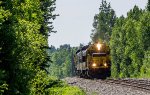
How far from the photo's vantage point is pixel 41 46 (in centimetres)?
2184

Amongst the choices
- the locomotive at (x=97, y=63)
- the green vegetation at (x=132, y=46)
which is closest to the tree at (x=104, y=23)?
Answer: the green vegetation at (x=132, y=46)

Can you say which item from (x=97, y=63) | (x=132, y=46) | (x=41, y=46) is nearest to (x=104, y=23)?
(x=132, y=46)

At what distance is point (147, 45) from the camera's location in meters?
75.8

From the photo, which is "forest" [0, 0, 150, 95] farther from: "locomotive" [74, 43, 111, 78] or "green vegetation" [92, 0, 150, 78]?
"locomotive" [74, 43, 111, 78]

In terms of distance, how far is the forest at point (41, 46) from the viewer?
12016mm

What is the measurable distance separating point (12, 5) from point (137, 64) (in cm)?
6414

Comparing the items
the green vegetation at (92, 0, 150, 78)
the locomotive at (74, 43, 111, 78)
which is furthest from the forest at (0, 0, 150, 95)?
the locomotive at (74, 43, 111, 78)

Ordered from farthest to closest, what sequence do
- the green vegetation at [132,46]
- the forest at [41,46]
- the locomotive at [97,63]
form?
the green vegetation at [132,46], the locomotive at [97,63], the forest at [41,46]

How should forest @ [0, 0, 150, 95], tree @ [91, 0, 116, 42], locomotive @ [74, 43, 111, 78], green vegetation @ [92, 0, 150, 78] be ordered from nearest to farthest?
forest @ [0, 0, 150, 95]
locomotive @ [74, 43, 111, 78]
green vegetation @ [92, 0, 150, 78]
tree @ [91, 0, 116, 42]

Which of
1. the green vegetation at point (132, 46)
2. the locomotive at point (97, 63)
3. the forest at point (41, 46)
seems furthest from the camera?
the green vegetation at point (132, 46)

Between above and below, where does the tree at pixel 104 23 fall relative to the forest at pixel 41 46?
above

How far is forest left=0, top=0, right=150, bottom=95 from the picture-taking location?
12016 mm

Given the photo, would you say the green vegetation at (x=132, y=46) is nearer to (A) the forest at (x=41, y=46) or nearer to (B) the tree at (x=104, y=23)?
(A) the forest at (x=41, y=46)

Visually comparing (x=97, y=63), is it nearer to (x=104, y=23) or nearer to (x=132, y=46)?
(x=132, y=46)
